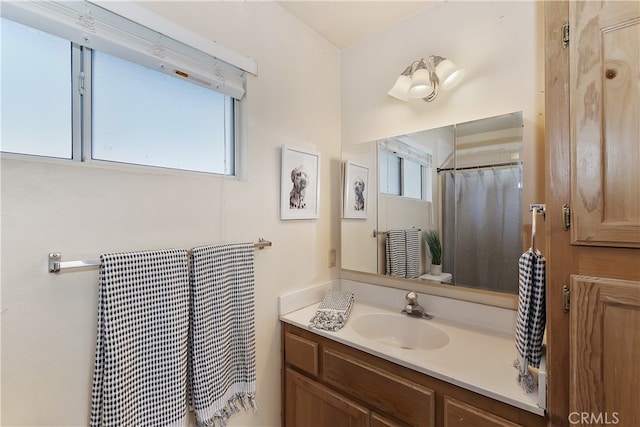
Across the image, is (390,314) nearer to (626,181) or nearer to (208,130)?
(626,181)

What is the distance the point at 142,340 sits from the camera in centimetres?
96

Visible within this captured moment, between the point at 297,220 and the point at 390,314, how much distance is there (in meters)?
0.75

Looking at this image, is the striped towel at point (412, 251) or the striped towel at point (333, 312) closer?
the striped towel at point (333, 312)

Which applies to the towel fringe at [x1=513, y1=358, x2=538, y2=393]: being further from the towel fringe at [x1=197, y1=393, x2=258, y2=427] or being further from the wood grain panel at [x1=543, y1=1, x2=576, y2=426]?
the towel fringe at [x1=197, y1=393, x2=258, y2=427]

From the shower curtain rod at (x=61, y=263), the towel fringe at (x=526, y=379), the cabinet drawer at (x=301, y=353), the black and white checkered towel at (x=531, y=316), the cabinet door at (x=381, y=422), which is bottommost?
the cabinet door at (x=381, y=422)

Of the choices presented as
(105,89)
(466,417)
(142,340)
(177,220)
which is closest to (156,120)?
(105,89)

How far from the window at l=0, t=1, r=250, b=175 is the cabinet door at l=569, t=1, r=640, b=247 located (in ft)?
4.20

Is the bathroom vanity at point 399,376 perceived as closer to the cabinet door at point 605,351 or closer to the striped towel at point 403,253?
the cabinet door at point 605,351

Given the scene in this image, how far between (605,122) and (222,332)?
1455mm

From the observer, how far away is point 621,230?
0.66 meters

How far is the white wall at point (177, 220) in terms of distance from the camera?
816 mm

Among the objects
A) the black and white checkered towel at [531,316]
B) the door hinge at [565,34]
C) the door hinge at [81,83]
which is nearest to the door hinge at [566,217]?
the black and white checkered towel at [531,316]

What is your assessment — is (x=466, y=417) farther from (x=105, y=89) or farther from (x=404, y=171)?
(x=105, y=89)

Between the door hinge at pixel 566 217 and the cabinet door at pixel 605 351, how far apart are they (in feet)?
0.45
